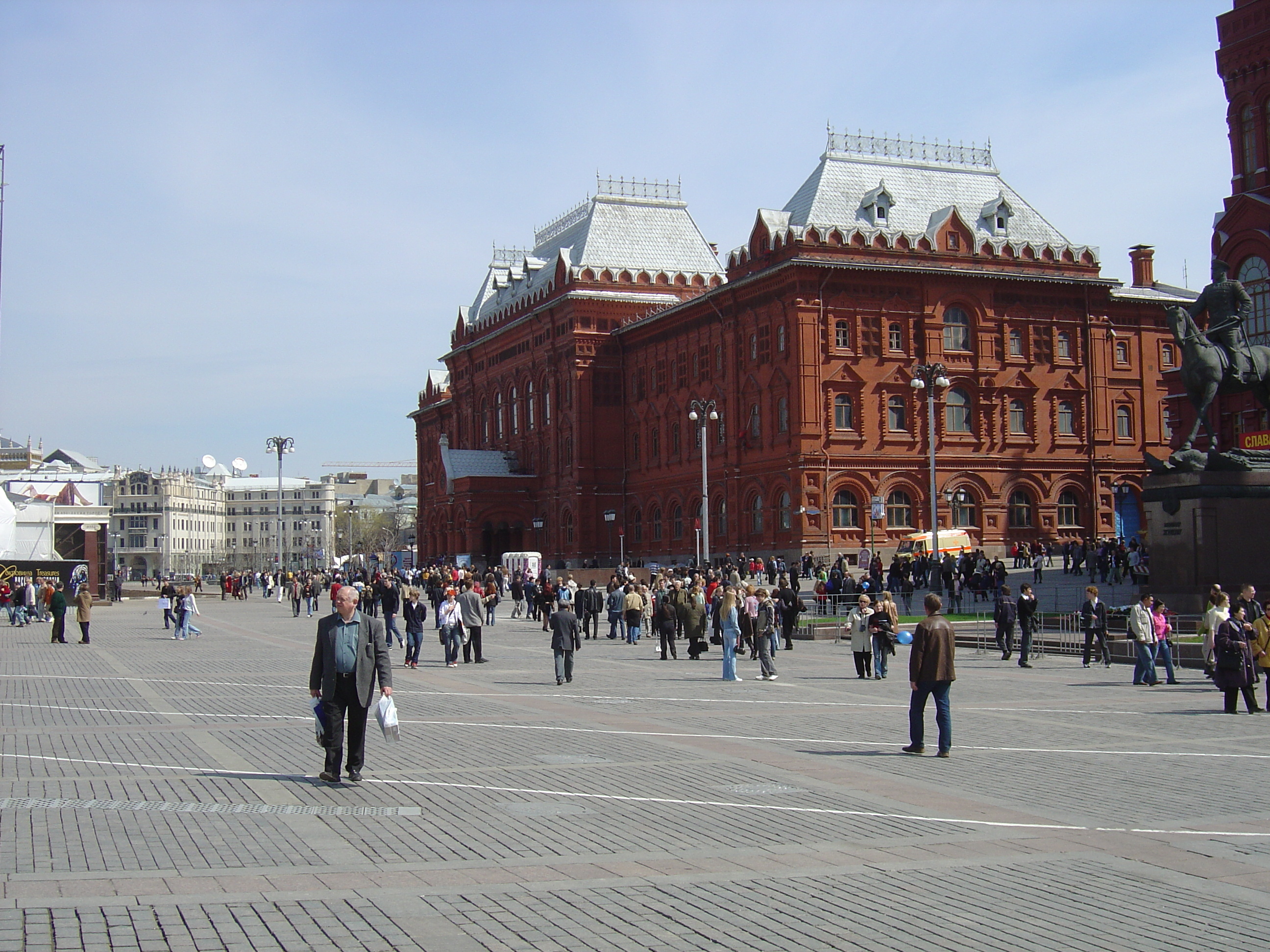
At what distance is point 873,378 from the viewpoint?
224 ft

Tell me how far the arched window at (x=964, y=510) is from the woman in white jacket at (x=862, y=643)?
1705 inches

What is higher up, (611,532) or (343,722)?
(611,532)

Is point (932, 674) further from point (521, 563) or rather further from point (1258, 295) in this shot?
point (521, 563)

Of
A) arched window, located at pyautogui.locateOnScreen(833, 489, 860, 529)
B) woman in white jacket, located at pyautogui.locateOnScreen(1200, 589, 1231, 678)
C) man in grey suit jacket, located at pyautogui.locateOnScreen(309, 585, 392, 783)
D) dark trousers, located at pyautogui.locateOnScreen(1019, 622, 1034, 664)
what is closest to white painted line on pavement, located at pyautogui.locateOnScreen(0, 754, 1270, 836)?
man in grey suit jacket, located at pyautogui.locateOnScreen(309, 585, 392, 783)

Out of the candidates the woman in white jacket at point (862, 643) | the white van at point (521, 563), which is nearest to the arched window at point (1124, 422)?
the white van at point (521, 563)

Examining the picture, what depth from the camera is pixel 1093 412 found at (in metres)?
73.3

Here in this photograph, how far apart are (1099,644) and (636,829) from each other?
21.3 m

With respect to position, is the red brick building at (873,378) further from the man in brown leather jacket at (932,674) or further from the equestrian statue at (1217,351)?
the man in brown leather jacket at (932,674)

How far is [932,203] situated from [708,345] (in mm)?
14456

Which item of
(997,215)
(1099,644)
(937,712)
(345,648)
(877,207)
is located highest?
(877,207)

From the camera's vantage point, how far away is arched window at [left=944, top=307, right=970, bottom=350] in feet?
229

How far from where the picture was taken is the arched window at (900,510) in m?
67.6

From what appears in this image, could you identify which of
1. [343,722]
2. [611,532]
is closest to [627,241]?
[611,532]

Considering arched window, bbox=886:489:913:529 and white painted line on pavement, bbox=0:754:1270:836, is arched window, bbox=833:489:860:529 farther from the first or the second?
white painted line on pavement, bbox=0:754:1270:836
